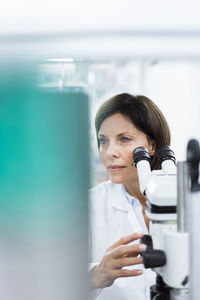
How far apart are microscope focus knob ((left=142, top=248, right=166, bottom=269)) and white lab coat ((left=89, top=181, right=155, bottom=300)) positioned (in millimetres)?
718

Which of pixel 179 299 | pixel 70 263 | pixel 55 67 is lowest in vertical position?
pixel 179 299

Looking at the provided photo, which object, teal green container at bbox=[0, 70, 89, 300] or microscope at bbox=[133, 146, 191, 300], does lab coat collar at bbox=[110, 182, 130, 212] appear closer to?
microscope at bbox=[133, 146, 191, 300]

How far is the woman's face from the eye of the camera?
144 centimetres

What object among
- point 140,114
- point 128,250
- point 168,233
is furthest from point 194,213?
point 140,114

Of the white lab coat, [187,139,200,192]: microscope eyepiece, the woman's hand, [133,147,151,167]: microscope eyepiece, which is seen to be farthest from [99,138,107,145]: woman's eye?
[187,139,200,192]: microscope eyepiece

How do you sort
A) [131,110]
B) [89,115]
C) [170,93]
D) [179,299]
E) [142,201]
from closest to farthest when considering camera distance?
[89,115]
[179,299]
[131,110]
[142,201]
[170,93]

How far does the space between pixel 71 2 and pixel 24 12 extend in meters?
0.12

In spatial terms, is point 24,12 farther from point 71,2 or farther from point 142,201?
point 142,201

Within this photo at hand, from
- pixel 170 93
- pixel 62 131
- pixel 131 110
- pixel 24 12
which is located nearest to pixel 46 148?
pixel 62 131

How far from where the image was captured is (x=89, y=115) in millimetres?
663

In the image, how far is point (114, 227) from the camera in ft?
5.26

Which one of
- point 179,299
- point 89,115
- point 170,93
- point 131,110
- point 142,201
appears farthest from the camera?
point 170,93

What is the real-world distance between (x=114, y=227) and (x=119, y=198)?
138 millimetres

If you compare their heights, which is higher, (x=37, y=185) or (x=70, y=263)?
(x=37, y=185)
